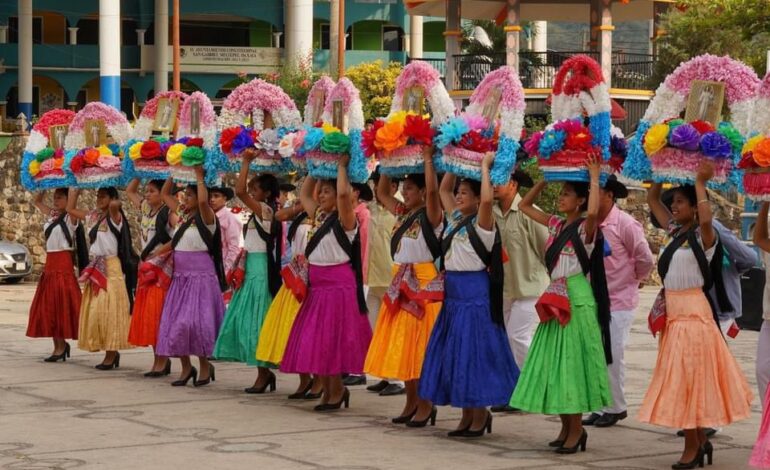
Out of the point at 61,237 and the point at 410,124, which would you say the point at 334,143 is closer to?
the point at 410,124

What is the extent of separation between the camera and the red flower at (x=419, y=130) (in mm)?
10883

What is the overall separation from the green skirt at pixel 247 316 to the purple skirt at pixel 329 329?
1164 millimetres

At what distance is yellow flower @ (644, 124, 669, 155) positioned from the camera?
945 centimetres

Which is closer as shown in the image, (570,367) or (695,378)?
(695,378)

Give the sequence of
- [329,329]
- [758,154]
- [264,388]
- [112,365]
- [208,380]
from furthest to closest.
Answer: [112,365] → [208,380] → [264,388] → [329,329] → [758,154]

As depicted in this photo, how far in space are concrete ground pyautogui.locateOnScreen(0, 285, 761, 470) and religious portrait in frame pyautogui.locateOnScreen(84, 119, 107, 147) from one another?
238cm

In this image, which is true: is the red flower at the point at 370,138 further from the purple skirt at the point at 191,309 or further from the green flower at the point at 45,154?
the green flower at the point at 45,154

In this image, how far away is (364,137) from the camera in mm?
11414

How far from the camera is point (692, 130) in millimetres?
9320

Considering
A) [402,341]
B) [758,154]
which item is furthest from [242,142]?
[758,154]

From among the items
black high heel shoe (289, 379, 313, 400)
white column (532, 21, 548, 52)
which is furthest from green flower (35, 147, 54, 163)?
white column (532, 21, 548, 52)

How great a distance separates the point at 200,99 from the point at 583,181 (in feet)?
16.1

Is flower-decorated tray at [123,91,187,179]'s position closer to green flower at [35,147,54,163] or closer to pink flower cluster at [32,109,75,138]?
green flower at [35,147,54,163]

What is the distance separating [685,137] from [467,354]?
2122 millimetres
